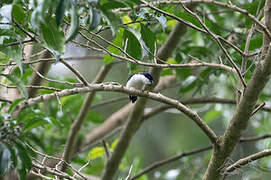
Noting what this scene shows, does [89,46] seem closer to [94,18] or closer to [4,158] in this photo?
[94,18]

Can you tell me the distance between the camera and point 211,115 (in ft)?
14.9

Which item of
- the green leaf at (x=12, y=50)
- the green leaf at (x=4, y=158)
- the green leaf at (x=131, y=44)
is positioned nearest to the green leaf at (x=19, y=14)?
the green leaf at (x=12, y=50)

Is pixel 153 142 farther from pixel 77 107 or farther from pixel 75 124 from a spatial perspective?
pixel 75 124

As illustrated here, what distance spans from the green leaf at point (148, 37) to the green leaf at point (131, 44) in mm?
43

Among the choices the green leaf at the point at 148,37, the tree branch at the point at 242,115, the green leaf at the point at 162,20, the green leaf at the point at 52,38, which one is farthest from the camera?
the green leaf at the point at 148,37

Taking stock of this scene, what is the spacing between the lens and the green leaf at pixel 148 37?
2.03 metres

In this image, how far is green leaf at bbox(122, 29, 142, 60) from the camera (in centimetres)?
203

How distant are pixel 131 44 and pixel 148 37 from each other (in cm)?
10

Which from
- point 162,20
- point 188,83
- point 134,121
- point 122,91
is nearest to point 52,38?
point 122,91

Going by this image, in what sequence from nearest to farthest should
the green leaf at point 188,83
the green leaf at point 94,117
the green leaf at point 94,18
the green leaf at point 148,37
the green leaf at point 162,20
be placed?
the green leaf at point 94,18 → the green leaf at point 162,20 → the green leaf at point 148,37 → the green leaf at point 188,83 → the green leaf at point 94,117

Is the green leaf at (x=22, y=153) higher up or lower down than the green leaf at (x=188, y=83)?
higher up

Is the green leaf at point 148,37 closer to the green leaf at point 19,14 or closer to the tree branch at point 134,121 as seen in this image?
the green leaf at point 19,14

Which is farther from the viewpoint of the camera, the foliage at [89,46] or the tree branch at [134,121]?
the tree branch at [134,121]

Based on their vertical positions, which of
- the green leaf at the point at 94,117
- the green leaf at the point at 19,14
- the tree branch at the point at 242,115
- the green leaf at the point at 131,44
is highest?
the green leaf at the point at 19,14
